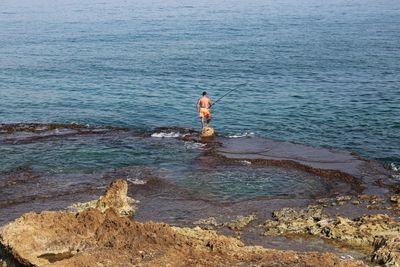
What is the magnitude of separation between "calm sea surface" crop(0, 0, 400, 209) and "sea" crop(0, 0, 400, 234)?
123mm

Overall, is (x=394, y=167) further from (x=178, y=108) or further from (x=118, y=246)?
(x=118, y=246)

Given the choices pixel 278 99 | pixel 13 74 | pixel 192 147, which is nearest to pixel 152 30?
pixel 13 74

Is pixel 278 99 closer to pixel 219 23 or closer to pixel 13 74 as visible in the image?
pixel 13 74

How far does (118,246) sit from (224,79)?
32520mm

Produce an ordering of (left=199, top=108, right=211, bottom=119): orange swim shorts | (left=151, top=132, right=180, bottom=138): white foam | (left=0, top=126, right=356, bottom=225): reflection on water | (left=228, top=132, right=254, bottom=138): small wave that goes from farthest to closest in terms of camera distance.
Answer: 1. (left=228, top=132, right=254, bottom=138): small wave
2. (left=199, top=108, right=211, bottom=119): orange swim shorts
3. (left=151, top=132, right=180, bottom=138): white foam
4. (left=0, top=126, right=356, bottom=225): reflection on water

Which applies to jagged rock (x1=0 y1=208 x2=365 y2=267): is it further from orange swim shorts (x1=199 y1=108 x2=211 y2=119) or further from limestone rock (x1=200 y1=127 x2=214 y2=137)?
orange swim shorts (x1=199 y1=108 x2=211 y2=119)

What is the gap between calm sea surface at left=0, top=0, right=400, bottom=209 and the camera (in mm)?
27609

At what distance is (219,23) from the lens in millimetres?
87062

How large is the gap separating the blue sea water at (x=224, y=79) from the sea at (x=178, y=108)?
0.14 meters

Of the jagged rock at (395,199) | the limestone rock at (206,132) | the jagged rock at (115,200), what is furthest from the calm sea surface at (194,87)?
the jagged rock at (115,200)

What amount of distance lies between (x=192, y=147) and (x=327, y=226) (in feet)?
42.4

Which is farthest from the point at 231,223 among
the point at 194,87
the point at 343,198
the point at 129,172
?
the point at 194,87

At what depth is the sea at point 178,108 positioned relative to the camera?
22.6 meters

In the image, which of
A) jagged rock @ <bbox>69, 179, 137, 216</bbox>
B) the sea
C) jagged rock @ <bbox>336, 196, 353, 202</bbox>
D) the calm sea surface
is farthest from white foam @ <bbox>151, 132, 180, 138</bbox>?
jagged rock @ <bbox>336, 196, 353, 202</bbox>
